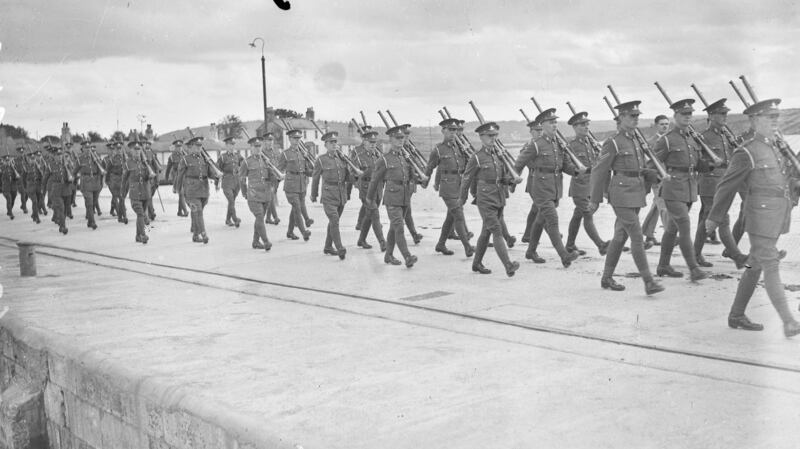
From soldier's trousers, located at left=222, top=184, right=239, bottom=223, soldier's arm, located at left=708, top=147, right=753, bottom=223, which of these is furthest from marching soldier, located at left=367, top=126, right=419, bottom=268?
soldier's trousers, located at left=222, top=184, right=239, bottom=223

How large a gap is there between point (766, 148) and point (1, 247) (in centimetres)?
1479

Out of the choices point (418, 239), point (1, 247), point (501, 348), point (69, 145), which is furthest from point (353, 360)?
point (69, 145)

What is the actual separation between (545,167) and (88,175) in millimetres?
14295

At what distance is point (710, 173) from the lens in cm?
1216

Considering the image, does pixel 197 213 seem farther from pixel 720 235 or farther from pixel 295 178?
pixel 720 235

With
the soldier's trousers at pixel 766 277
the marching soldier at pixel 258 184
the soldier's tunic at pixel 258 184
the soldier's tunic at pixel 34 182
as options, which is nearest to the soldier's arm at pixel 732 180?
the soldier's trousers at pixel 766 277

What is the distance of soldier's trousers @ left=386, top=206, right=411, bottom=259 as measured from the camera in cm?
1200

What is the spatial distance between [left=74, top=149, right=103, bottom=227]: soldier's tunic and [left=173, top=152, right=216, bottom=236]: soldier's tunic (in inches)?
231

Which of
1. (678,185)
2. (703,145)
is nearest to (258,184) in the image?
(703,145)

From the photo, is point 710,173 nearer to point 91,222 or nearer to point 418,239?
point 418,239

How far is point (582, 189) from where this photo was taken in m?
13.1

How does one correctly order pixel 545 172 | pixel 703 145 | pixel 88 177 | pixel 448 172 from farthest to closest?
pixel 88 177, pixel 448 172, pixel 545 172, pixel 703 145

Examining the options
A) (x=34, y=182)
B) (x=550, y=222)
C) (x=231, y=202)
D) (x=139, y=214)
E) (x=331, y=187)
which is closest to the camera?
(x=550, y=222)

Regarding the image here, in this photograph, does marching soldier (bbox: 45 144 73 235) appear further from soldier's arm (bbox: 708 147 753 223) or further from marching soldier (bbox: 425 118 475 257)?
soldier's arm (bbox: 708 147 753 223)
